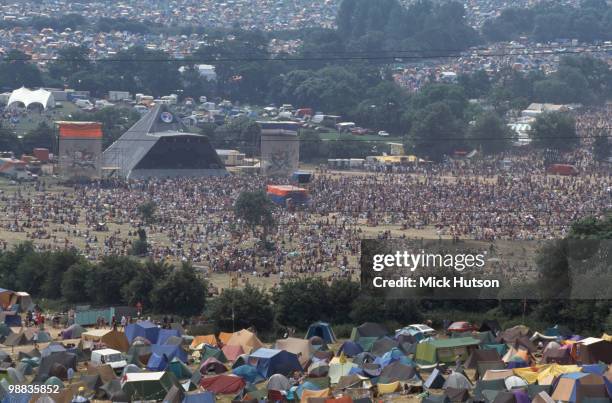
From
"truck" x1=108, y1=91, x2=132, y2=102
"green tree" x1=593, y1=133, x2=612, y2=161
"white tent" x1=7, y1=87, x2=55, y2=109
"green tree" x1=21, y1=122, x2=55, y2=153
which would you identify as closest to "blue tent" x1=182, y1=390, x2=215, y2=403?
"green tree" x1=21, y1=122, x2=55, y2=153

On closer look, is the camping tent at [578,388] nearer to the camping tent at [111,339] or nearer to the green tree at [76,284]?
the camping tent at [111,339]

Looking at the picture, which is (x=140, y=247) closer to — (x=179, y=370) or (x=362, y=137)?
(x=179, y=370)

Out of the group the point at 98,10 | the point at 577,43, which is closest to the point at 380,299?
the point at 577,43

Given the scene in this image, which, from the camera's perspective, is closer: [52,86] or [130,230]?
[130,230]

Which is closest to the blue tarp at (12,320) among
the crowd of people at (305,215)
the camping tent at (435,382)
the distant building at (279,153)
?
the crowd of people at (305,215)

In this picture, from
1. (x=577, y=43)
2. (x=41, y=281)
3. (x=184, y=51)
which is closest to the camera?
(x=41, y=281)

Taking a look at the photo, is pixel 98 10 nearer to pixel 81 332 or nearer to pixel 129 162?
pixel 129 162

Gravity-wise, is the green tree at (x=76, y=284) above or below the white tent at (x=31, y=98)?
below
